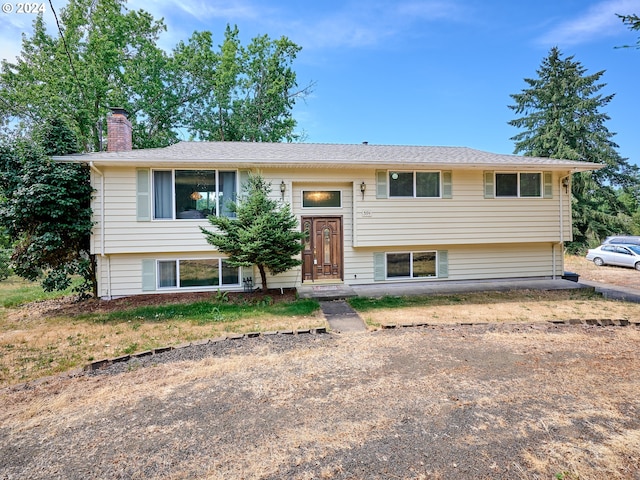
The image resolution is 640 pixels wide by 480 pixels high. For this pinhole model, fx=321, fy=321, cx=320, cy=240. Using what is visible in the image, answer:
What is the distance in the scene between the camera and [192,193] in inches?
340

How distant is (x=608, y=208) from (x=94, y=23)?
35958 millimetres

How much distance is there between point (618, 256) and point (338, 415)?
18.8m

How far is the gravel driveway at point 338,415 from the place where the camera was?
239 cm

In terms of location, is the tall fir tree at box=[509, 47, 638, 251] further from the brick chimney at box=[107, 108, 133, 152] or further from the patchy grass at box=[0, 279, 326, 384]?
the brick chimney at box=[107, 108, 133, 152]

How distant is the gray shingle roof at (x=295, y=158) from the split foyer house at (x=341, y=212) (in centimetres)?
3

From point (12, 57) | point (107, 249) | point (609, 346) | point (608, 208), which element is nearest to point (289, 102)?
point (12, 57)

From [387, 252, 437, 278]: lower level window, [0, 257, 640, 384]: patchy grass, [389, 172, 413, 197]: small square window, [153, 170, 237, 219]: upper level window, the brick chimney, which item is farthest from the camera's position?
[387, 252, 437, 278]: lower level window

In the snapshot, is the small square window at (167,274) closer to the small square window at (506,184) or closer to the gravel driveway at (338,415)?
the gravel driveway at (338,415)

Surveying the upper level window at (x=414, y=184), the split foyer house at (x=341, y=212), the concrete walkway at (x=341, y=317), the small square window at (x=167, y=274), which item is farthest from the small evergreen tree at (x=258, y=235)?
the upper level window at (x=414, y=184)

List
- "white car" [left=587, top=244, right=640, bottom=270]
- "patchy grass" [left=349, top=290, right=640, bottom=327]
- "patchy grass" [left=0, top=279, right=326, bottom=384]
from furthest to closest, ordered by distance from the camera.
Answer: "white car" [left=587, top=244, right=640, bottom=270], "patchy grass" [left=349, top=290, right=640, bottom=327], "patchy grass" [left=0, top=279, right=326, bottom=384]

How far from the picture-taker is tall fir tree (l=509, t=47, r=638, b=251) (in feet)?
74.2

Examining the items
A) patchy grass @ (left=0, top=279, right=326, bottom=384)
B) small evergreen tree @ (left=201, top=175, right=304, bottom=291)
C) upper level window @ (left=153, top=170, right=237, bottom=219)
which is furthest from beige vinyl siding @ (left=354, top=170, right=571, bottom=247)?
upper level window @ (left=153, top=170, right=237, bottom=219)

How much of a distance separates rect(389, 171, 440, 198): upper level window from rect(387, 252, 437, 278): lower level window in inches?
71.4

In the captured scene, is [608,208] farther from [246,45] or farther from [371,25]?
[246,45]
